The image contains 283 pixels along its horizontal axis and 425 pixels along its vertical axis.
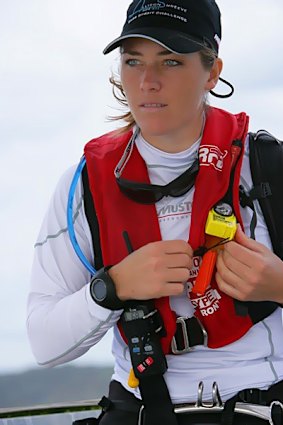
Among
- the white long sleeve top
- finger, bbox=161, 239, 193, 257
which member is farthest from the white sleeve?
finger, bbox=161, 239, 193, 257

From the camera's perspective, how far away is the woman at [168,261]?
7.74 ft

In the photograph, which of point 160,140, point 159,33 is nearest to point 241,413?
point 160,140

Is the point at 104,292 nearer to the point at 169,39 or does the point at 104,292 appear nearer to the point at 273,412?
the point at 273,412

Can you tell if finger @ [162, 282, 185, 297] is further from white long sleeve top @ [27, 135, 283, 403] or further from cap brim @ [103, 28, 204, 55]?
cap brim @ [103, 28, 204, 55]

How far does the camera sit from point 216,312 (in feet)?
8.01

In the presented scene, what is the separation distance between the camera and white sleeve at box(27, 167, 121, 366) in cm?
243

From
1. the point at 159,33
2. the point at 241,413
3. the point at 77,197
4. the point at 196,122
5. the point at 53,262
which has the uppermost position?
the point at 159,33

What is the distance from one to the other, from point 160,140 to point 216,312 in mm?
494

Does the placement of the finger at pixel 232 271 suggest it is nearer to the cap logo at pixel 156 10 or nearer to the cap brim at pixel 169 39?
the cap brim at pixel 169 39

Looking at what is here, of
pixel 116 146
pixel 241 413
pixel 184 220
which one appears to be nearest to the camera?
pixel 241 413

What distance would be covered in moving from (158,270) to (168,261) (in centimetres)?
3

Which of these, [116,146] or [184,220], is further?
[116,146]

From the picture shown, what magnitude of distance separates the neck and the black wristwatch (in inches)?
16.3

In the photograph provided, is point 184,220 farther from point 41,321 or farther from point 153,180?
point 41,321
